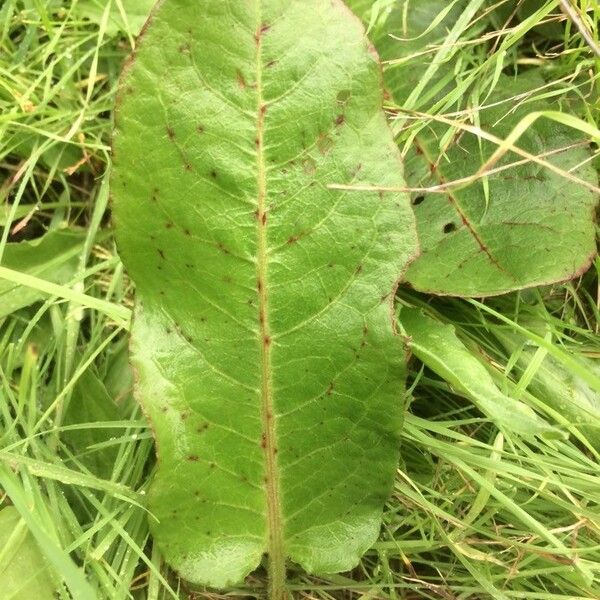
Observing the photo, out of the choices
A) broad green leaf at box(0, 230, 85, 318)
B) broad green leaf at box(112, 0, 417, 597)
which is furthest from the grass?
broad green leaf at box(112, 0, 417, 597)

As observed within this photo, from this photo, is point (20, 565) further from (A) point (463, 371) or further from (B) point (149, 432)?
(A) point (463, 371)

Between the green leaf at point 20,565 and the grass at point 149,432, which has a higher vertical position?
the grass at point 149,432

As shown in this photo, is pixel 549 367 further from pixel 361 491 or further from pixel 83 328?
pixel 83 328

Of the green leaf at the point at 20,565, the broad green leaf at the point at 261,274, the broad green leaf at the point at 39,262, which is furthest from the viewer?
the broad green leaf at the point at 39,262

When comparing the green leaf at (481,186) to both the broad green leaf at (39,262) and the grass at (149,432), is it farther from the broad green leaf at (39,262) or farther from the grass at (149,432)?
the broad green leaf at (39,262)

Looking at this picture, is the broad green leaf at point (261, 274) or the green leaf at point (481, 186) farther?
the green leaf at point (481, 186)

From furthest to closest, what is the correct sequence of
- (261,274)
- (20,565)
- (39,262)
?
(39,262)
(20,565)
(261,274)

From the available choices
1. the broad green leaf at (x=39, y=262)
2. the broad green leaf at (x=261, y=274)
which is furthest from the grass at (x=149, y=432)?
the broad green leaf at (x=261, y=274)

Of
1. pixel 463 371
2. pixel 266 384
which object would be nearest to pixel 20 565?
pixel 266 384
